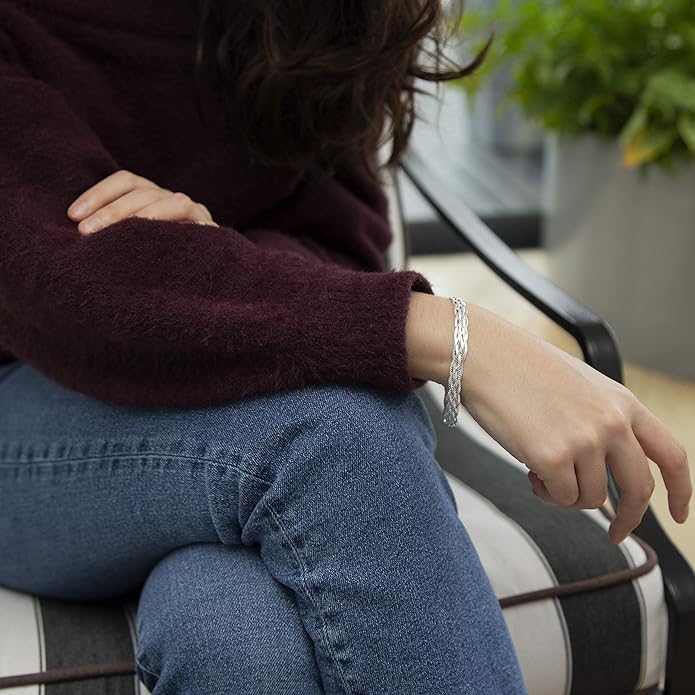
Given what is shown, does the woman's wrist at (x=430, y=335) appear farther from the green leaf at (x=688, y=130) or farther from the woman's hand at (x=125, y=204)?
the green leaf at (x=688, y=130)

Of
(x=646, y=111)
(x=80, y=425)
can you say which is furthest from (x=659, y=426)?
(x=646, y=111)

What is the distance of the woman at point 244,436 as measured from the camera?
655mm

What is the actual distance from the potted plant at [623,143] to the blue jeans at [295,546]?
1.31 metres

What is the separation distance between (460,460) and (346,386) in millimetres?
455

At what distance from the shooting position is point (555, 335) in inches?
86.0

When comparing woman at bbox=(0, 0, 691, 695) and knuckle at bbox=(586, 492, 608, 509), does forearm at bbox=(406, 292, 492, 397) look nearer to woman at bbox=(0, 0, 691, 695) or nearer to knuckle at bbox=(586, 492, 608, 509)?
woman at bbox=(0, 0, 691, 695)

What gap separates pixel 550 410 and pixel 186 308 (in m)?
0.26

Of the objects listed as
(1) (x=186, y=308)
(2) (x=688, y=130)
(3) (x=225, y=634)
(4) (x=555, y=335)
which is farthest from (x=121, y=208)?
(4) (x=555, y=335)

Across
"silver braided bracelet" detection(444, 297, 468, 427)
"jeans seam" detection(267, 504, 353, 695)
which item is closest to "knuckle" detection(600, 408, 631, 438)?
"silver braided bracelet" detection(444, 297, 468, 427)

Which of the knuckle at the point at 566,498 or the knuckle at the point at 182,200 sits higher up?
the knuckle at the point at 182,200

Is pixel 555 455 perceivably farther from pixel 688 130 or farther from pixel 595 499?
pixel 688 130

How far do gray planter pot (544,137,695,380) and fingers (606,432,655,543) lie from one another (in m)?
1.27

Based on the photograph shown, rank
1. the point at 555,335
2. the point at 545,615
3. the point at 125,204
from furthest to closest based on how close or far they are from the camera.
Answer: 1. the point at 555,335
2. the point at 545,615
3. the point at 125,204

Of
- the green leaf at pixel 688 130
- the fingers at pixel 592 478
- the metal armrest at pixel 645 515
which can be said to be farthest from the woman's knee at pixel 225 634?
the green leaf at pixel 688 130
